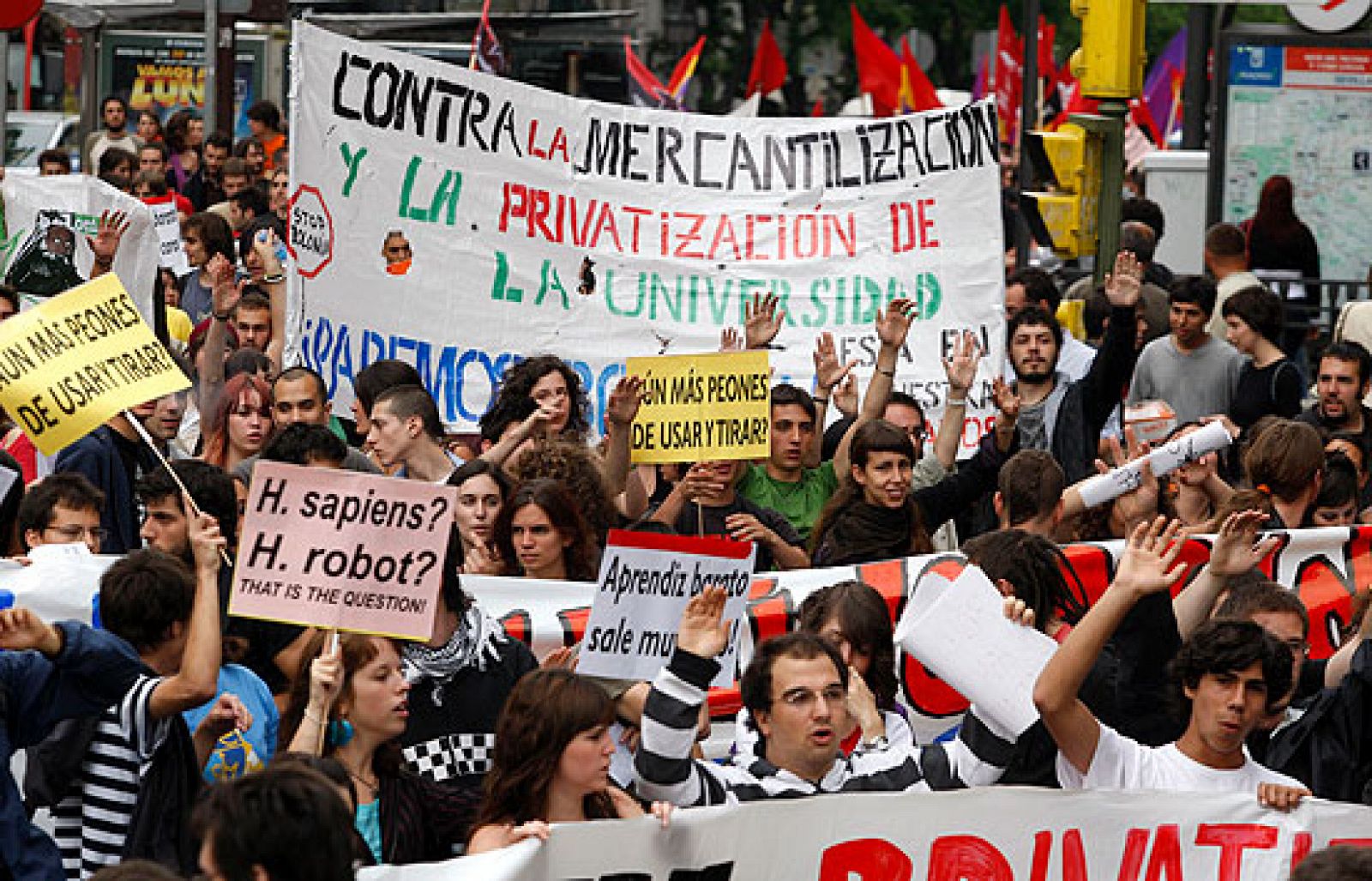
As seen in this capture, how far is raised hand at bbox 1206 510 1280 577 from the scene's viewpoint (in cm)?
693

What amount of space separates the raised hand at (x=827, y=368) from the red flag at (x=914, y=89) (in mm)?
15215

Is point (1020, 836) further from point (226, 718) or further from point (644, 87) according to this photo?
point (644, 87)

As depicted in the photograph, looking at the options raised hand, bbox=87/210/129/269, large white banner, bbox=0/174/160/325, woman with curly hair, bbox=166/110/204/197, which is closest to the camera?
raised hand, bbox=87/210/129/269

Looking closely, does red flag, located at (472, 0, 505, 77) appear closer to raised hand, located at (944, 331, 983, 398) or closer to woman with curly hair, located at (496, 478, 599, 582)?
raised hand, located at (944, 331, 983, 398)

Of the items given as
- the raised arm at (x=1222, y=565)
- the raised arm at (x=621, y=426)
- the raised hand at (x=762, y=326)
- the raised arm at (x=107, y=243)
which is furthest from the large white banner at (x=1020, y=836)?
the raised arm at (x=107, y=243)

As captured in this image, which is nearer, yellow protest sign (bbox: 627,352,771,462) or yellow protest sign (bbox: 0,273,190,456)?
yellow protest sign (bbox: 0,273,190,456)

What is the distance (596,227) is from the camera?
11.5 meters

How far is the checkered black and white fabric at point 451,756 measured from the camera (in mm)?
6184

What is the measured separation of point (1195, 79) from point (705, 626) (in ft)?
56.9

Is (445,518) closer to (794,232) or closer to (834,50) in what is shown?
(794,232)

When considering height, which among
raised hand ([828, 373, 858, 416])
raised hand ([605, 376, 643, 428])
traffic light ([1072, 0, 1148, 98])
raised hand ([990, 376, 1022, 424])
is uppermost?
traffic light ([1072, 0, 1148, 98])

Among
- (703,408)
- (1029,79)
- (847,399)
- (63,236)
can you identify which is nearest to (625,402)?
(703,408)

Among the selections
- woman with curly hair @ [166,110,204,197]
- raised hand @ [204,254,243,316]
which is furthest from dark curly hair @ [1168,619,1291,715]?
woman with curly hair @ [166,110,204,197]

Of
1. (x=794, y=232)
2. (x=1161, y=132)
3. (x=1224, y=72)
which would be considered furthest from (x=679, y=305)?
(x=1161, y=132)
